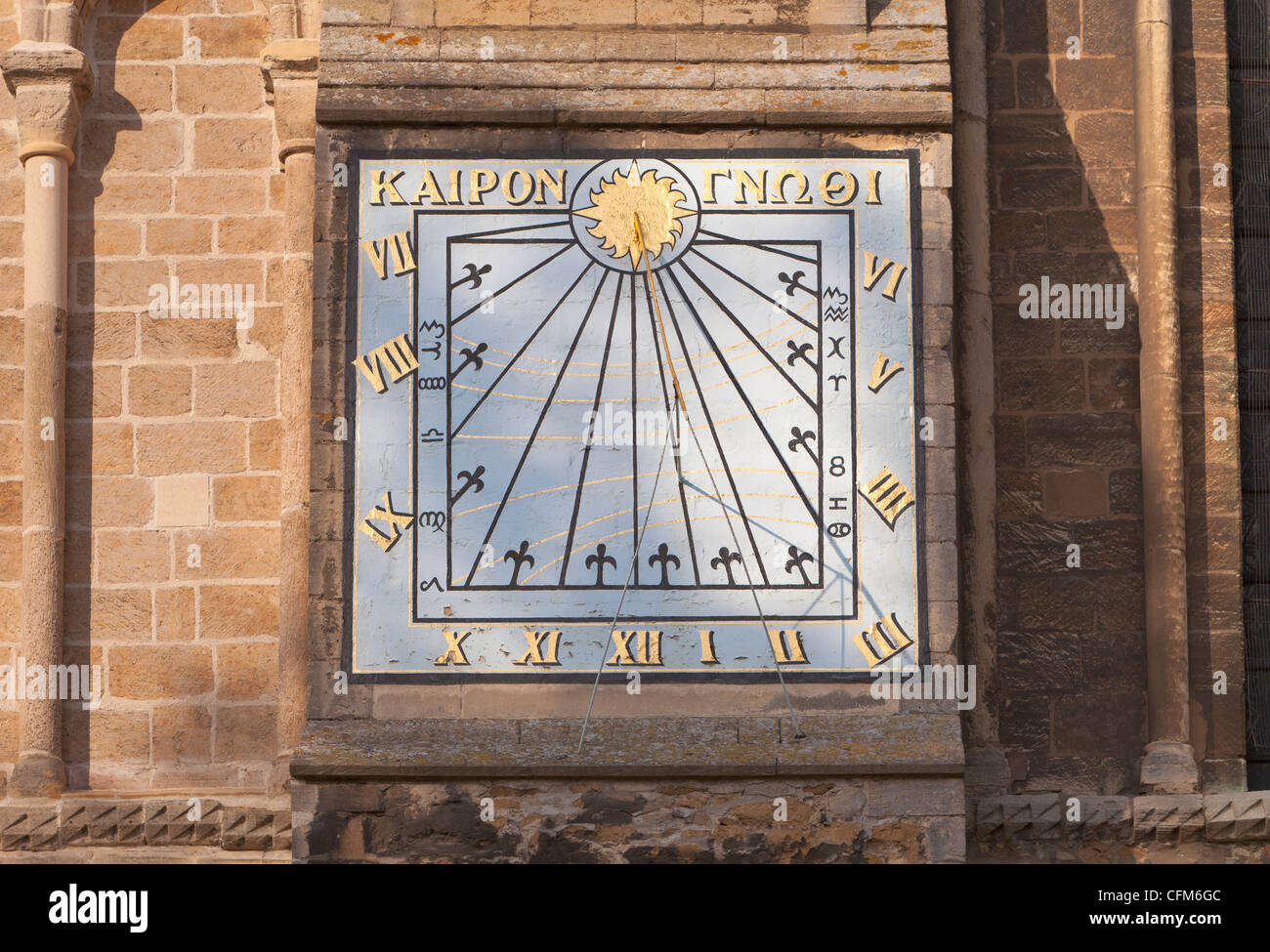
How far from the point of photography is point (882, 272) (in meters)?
7.53

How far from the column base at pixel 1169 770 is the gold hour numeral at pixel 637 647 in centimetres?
203

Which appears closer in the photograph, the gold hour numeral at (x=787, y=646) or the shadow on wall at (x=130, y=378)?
the gold hour numeral at (x=787, y=646)

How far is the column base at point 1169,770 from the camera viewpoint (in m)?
7.93

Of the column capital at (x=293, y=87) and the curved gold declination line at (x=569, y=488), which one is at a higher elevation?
the column capital at (x=293, y=87)

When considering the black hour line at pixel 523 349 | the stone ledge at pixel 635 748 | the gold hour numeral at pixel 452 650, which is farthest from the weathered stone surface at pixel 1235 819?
the black hour line at pixel 523 349

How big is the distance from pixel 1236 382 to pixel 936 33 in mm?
1915

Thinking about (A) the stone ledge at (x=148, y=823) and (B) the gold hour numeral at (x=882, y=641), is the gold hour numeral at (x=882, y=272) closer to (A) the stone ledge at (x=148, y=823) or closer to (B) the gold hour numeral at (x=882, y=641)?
(B) the gold hour numeral at (x=882, y=641)

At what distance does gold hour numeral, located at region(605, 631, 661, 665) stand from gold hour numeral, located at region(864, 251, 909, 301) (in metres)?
1.44

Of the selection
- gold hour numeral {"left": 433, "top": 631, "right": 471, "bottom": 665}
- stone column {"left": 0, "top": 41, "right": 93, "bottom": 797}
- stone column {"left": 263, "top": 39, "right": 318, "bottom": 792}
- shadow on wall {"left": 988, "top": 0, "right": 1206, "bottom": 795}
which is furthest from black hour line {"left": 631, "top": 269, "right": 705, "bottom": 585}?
stone column {"left": 0, "top": 41, "right": 93, "bottom": 797}

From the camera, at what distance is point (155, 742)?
324 inches

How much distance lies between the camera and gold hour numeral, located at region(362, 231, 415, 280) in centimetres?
752

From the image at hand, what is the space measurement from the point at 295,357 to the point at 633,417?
5.27ft

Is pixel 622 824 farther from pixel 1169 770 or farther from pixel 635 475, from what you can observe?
pixel 1169 770

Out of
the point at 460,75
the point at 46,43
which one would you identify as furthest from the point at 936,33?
the point at 46,43
